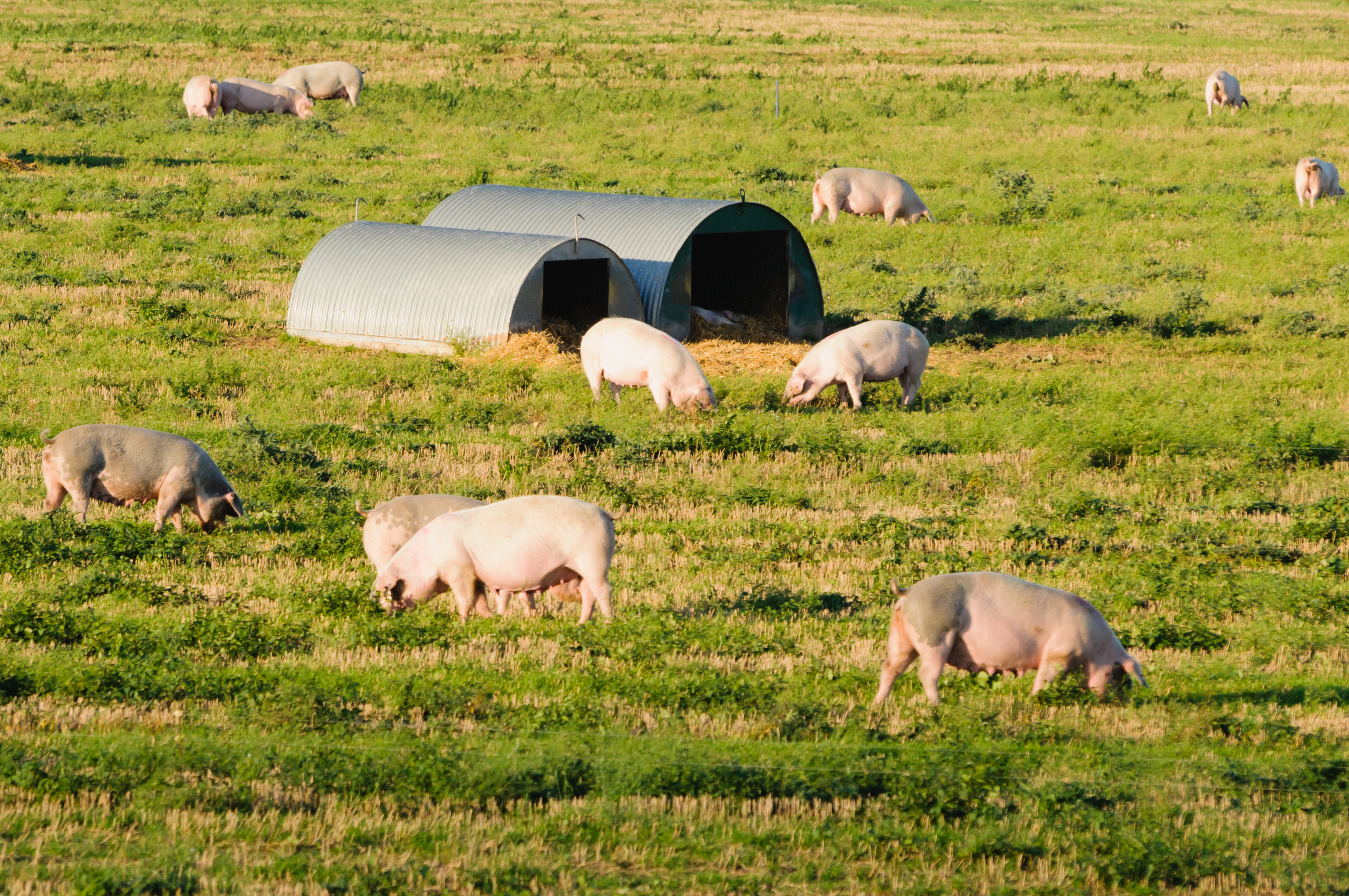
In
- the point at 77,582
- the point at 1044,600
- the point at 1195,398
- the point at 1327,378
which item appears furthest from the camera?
the point at 1327,378

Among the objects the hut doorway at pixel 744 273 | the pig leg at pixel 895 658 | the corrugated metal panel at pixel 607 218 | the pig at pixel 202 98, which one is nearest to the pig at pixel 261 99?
the pig at pixel 202 98

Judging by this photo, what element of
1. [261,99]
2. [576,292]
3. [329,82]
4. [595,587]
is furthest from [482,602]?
[329,82]

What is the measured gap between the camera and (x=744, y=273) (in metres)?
23.8

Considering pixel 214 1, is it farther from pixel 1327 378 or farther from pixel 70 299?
pixel 1327 378

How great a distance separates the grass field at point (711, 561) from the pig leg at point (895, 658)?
7.0 inches

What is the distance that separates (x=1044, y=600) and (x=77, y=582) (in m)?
6.49

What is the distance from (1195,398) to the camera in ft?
56.3

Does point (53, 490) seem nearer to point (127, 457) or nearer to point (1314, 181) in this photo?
point (127, 457)

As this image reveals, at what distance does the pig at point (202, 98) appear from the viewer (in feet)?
134

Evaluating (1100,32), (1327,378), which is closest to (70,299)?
(1327,378)

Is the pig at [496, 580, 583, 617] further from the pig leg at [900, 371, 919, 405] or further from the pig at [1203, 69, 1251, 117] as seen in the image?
the pig at [1203, 69, 1251, 117]

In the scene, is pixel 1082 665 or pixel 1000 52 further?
pixel 1000 52

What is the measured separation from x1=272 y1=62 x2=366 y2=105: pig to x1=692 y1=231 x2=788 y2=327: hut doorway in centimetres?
2248

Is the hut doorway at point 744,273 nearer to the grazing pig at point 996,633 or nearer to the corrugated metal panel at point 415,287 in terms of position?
the corrugated metal panel at point 415,287
